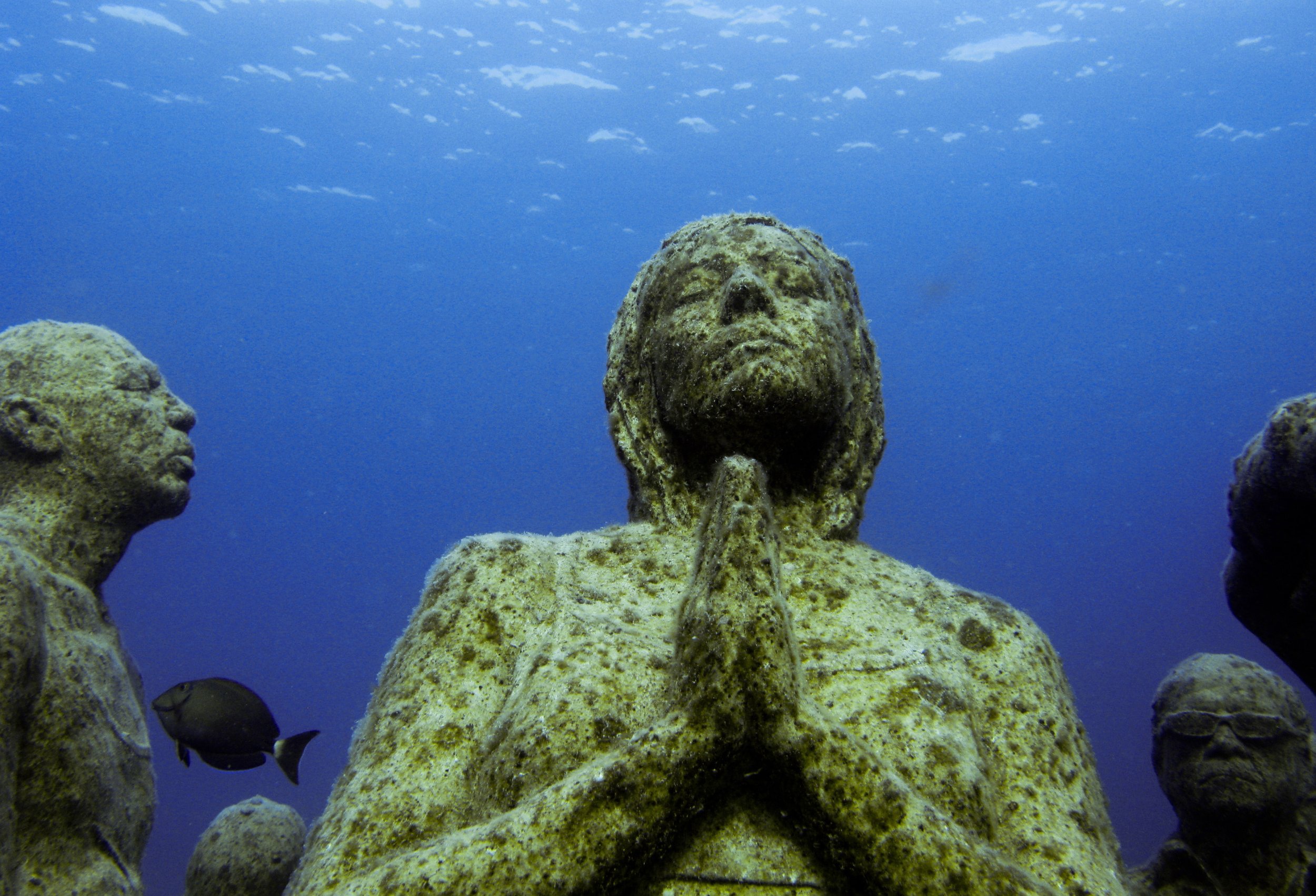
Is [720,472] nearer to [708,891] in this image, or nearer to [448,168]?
[708,891]

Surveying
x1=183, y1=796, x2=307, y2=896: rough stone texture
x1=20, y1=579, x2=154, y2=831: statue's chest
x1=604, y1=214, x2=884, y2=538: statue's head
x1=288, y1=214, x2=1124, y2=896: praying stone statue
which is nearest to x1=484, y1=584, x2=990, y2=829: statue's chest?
x1=288, y1=214, x2=1124, y2=896: praying stone statue

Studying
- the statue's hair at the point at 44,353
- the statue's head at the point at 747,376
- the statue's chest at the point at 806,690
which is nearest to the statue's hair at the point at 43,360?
the statue's hair at the point at 44,353

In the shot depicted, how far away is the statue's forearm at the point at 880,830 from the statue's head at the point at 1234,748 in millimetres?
2718

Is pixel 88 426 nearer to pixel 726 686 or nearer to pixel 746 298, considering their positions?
pixel 746 298

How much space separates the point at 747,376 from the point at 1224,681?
3.36 metres

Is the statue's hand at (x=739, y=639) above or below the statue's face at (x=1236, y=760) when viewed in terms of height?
above

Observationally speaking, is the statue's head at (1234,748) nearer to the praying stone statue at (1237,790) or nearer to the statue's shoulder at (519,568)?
the praying stone statue at (1237,790)

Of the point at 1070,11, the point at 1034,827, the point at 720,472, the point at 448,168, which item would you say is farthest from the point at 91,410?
the point at 448,168

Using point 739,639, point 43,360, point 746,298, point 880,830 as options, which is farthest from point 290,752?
point 880,830

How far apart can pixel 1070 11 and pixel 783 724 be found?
39.5 m

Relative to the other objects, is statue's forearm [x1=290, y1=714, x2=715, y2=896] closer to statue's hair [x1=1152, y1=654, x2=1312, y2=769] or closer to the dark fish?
statue's hair [x1=1152, y1=654, x2=1312, y2=769]

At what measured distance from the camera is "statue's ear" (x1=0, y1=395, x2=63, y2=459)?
4148mm

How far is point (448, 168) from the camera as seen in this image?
160 feet

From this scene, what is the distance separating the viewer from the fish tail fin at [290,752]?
19.1 ft
